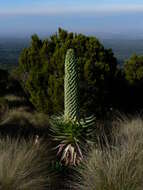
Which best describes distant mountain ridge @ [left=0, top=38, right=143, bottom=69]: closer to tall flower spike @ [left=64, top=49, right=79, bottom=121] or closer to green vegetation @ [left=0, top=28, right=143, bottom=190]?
green vegetation @ [left=0, top=28, right=143, bottom=190]

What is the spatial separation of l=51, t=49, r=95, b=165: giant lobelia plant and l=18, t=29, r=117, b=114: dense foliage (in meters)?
6.27

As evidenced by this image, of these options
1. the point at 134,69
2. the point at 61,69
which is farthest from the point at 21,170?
the point at 134,69

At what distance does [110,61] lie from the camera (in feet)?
44.9

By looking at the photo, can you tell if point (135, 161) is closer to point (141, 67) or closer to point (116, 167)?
point (116, 167)

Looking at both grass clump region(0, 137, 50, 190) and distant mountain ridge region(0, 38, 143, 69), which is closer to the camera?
grass clump region(0, 137, 50, 190)

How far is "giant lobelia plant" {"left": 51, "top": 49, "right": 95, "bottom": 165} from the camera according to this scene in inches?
213

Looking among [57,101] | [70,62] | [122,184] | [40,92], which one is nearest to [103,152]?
[122,184]

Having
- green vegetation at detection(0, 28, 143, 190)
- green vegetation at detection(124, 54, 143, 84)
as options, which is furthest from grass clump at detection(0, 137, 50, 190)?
green vegetation at detection(124, 54, 143, 84)

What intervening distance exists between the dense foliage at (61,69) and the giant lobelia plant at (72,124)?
6.27 m

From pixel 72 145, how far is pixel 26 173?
0.92m

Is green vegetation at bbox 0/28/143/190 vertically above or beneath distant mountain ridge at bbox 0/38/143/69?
above

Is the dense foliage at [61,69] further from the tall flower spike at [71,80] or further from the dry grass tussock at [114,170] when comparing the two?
the dry grass tussock at [114,170]

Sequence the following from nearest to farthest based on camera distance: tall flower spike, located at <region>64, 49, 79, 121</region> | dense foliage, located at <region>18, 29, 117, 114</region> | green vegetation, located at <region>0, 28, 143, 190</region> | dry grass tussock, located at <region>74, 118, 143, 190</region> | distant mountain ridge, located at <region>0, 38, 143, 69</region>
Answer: dry grass tussock, located at <region>74, 118, 143, 190</region>
green vegetation, located at <region>0, 28, 143, 190</region>
tall flower spike, located at <region>64, 49, 79, 121</region>
dense foliage, located at <region>18, 29, 117, 114</region>
distant mountain ridge, located at <region>0, 38, 143, 69</region>

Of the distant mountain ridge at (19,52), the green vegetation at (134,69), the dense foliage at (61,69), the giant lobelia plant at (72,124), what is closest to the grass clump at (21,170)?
the giant lobelia plant at (72,124)
